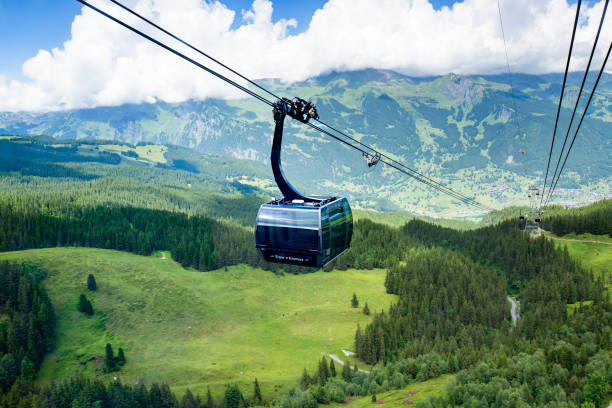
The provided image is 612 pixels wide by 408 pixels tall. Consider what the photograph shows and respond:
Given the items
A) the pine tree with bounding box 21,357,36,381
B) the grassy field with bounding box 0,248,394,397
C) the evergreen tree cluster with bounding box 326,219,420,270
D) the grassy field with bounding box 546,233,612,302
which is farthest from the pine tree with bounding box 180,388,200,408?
the grassy field with bounding box 546,233,612,302

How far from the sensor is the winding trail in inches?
5239

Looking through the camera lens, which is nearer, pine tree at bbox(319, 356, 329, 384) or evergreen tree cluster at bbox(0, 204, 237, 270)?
pine tree at bbox(319, 356, 329, 384)

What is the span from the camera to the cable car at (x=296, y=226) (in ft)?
89.6

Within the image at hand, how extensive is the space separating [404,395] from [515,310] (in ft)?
262

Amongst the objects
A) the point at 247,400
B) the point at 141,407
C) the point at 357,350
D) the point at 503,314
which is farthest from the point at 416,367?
the point at 141,407

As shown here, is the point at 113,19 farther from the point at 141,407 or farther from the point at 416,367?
the point at 416,367

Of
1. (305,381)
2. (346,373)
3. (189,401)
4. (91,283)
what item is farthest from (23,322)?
(346,373)

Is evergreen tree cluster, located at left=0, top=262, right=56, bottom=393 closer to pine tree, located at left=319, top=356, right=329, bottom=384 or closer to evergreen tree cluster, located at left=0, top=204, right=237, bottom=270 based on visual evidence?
evergreen tree cluster, located at left=0, top=204, right=237, bottom=270

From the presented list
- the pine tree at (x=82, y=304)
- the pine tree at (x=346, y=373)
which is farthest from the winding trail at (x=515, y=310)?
the pine tree at (x=82, y=304)

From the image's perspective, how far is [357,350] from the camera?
4301 inches

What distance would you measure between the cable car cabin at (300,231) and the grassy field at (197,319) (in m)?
74.2

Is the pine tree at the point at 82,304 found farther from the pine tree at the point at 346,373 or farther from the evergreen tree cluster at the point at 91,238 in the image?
the pine tree at the point at 346,373

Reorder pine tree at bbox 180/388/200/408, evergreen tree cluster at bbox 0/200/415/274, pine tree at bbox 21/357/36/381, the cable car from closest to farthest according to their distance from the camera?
the cable car, pine tree at bbox 180/388/200/408, pine tree at bbox 21/357/36/381, evergreen tree cluster at bbox 0/200/415/274

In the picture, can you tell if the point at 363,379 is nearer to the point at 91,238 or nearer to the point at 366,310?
the point at 366,310
